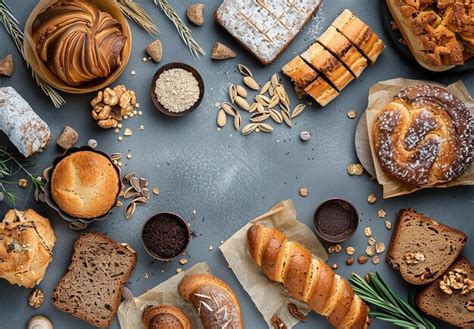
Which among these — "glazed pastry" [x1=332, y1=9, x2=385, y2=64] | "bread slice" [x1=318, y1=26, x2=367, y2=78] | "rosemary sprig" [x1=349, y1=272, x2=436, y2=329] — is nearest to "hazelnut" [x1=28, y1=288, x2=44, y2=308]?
"rosemary sprig" [x1=349, y1=272, x2=436, y2=329]

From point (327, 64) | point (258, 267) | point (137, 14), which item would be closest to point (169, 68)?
point (137, 14)

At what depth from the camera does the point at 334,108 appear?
408 cm

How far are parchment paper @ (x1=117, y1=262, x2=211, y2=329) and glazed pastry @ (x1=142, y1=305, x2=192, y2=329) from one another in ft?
0.21

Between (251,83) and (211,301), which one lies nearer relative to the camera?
(211,301)

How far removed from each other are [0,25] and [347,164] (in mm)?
1958

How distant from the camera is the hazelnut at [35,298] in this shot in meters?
3.89

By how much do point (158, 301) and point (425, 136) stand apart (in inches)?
64.9

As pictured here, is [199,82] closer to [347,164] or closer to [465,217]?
[347,164]

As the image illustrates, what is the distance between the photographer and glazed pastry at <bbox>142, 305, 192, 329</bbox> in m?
3.80

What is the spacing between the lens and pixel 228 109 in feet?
13.2

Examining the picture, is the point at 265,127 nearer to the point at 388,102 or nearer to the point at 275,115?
the point at 275,115

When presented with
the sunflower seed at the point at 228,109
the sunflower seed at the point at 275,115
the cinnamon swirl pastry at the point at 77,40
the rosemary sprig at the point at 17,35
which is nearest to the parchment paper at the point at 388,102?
the sunflower seed at the point at 275,115

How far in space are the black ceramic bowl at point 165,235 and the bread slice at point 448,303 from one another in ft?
4.29

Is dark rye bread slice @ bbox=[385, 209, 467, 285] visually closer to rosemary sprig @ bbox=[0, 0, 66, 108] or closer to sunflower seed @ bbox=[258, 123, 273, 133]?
sunflower seed @ bbox=[258, 123, 273, 133]
